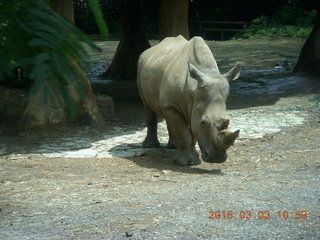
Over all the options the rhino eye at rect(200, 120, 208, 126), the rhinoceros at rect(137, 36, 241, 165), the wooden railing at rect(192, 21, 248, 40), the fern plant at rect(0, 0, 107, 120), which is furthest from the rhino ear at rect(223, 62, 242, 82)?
the wooden railing at rect(192, 21, 248, 40)

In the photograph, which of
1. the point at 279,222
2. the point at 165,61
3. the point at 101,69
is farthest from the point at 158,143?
the point at 101,69

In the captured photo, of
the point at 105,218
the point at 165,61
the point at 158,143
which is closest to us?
the point at 105,218

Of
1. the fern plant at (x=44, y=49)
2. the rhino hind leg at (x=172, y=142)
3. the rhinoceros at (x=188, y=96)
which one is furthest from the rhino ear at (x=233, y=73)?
the fern plant at (x=44, y=49)

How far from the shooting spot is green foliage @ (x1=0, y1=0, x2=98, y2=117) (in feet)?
4.68

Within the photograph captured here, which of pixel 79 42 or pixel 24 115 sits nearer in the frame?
pixel 79 42

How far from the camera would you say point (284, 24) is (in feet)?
85.5

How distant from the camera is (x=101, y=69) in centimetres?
1798

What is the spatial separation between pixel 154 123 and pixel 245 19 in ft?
68.7

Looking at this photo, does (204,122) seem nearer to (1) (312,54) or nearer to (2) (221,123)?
(2) (221,123)

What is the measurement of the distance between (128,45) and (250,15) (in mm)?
13686

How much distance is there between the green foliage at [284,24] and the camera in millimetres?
24453

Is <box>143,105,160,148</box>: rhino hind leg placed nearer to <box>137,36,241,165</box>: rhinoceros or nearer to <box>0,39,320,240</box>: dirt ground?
<box>137,36,241,165</box>: rhinoceros

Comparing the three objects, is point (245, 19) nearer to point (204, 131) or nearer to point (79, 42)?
point (204, 131)
